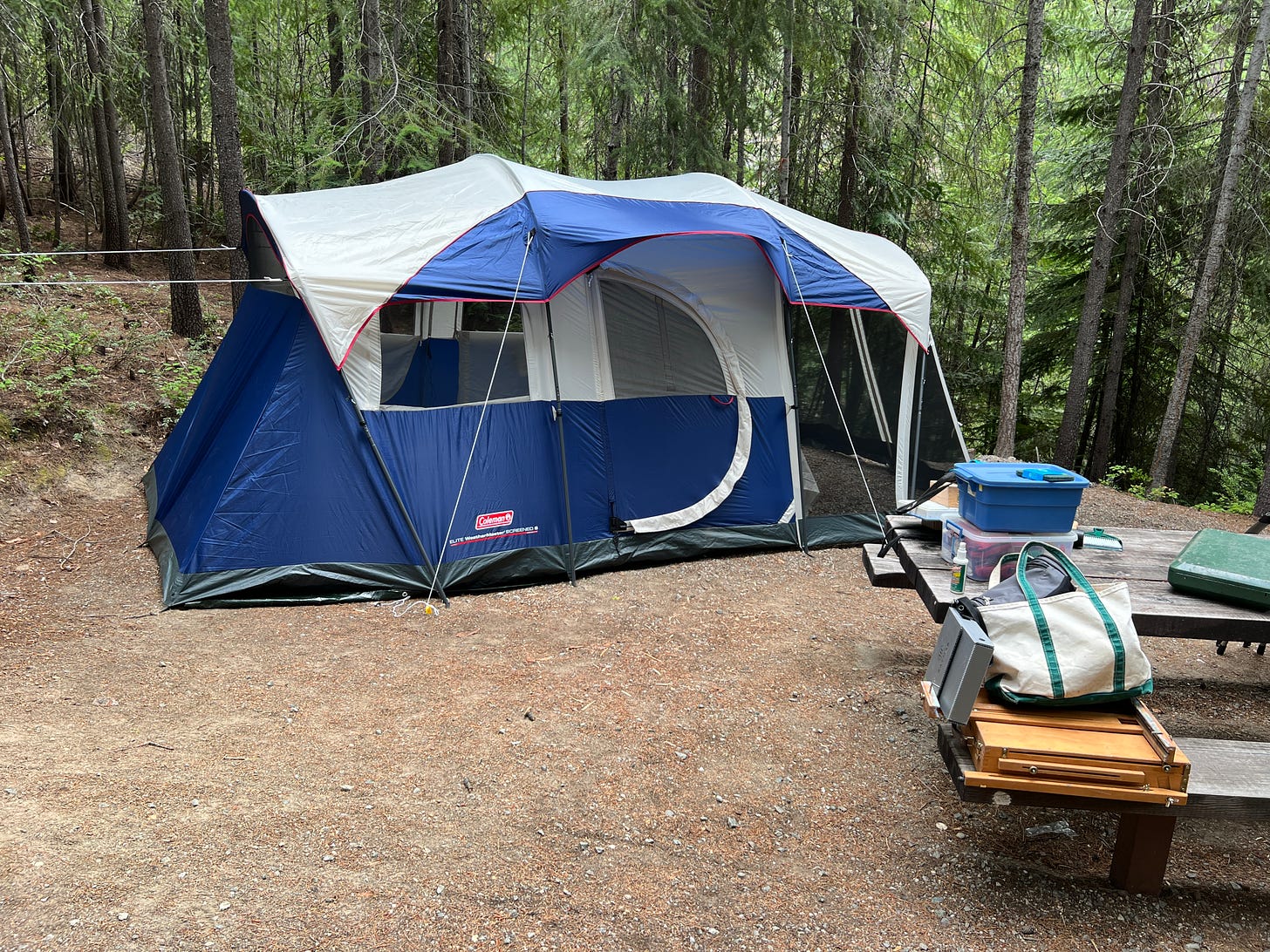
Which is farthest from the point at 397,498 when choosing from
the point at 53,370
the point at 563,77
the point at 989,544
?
the point at 563,77

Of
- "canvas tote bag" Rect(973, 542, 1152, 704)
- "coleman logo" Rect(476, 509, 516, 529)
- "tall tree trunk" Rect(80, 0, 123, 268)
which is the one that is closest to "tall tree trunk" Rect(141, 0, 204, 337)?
"tall tree trunk" Rect(80, 0, 123, 268)

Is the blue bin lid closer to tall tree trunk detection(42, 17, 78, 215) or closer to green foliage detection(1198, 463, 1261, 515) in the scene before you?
green foliage detection(1198, 463, 1261, 515)

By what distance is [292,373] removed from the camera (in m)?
5.06

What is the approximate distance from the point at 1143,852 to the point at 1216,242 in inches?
309

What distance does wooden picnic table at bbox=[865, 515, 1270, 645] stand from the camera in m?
2.95

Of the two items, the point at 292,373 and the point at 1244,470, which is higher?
the point at 292,373

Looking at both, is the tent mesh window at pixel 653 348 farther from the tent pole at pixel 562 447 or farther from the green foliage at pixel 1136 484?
the green foliage at pixel 1136 484

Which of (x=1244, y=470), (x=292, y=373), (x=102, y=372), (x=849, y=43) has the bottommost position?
(x=1244, y=470)

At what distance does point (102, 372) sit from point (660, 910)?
7321 mm

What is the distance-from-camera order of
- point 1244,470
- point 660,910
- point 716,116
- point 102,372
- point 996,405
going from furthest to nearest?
point 996,405
point 1244,470
point 716,116
point 102,372
point 660,910

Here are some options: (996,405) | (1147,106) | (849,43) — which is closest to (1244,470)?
(996,405)

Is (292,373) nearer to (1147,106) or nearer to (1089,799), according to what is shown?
(1089,799)

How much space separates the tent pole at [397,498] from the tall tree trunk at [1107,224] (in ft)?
24.1

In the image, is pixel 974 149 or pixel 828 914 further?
pixel 974 149
